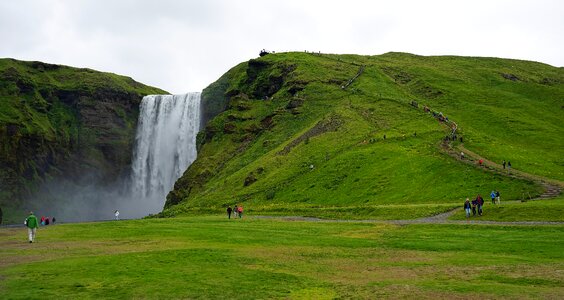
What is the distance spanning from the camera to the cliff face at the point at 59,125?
136750mm

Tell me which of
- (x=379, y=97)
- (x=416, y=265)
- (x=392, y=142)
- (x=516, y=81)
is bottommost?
(x=416, y=265)

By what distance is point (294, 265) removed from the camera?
2475 cm

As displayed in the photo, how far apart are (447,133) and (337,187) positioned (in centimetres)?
2832

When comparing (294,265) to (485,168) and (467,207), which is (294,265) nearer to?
(467,207)

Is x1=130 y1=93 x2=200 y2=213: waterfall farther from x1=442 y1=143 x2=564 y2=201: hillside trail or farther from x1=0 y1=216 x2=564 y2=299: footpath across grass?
x1=0 y1=216 x2=564 y2=299: footpath across grass

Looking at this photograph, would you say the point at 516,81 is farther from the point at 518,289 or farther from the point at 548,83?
the point at 518,289

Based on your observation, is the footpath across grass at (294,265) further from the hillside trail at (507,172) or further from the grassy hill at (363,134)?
the grassy hill at (363,134)

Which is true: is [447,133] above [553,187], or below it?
above

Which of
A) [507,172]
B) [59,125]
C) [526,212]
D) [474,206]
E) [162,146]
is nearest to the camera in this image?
[526,212]

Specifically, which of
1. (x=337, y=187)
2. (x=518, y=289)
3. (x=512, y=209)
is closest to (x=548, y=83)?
(x=337, y=187)

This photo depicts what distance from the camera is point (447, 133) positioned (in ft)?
293

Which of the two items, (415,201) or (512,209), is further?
Answer: (415,201)

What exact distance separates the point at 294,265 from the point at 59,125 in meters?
143

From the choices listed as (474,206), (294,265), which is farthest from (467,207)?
(294,265)
